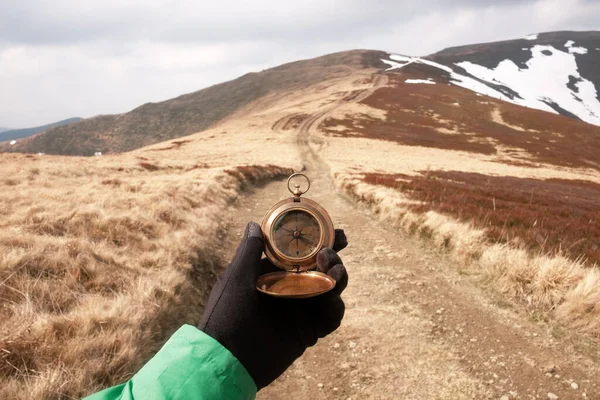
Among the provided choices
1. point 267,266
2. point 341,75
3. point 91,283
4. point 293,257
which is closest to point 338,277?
point 293,257

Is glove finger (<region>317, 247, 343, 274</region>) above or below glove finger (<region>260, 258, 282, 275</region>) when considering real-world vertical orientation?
Result: above

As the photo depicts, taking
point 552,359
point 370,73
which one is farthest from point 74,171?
point 370,73

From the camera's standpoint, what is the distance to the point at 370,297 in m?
6.30

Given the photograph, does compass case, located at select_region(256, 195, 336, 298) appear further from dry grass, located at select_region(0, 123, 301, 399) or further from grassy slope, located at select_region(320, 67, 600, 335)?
grassy slope, located at select_region(320, 67, 600, 335)

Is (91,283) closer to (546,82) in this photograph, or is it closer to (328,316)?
(328,316)

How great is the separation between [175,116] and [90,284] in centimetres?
11774

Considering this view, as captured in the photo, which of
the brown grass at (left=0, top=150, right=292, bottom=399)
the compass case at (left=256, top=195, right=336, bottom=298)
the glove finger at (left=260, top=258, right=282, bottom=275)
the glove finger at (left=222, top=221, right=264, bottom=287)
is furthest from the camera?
the glove finger at (left=260, top=258, right=282, bottom=275)

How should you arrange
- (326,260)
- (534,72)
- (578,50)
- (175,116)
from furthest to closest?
(578,50) → (534,72) → (175,116) → (326,260)

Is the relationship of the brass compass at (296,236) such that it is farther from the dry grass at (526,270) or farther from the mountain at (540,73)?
the mountain at (540,73)

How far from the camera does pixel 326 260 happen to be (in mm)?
3092

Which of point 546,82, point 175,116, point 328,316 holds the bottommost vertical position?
point 328,316

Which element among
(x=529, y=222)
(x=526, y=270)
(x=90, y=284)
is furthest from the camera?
(x=529, y=222)

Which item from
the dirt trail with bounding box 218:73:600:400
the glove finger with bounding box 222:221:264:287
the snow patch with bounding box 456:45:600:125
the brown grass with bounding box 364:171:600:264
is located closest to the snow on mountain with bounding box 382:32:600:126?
the snow patch with bounding box 456:45:600:125

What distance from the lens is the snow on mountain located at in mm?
104562
